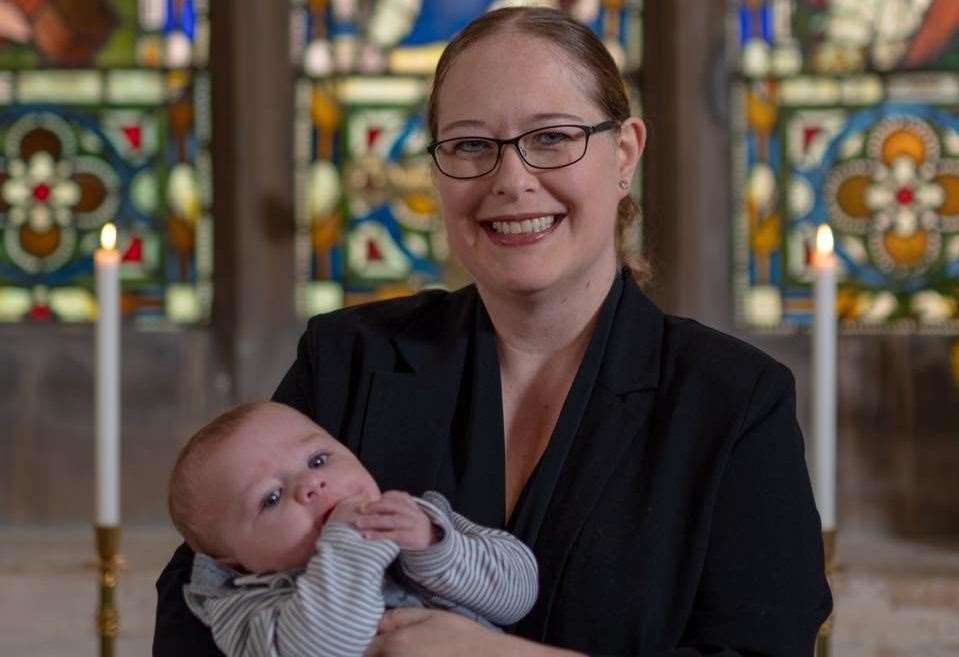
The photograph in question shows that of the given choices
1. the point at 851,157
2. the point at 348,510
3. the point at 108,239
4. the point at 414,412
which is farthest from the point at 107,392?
the point at 851,157

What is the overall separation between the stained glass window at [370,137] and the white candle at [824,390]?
2418 mm

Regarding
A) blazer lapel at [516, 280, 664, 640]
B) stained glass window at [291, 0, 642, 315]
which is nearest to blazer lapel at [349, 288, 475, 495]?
blazer lapel at [516, 280, 664, 640]

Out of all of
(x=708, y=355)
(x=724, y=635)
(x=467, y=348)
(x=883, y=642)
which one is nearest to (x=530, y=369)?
(x=467, y=348)

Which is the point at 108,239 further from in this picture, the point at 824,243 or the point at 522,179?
the point at 824,243

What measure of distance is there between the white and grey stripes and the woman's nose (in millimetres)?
63

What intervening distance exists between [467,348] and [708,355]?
33 centimetres

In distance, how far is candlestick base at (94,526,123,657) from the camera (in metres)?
2.36

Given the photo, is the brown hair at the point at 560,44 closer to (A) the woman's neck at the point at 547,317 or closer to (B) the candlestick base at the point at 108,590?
(A) the woman's neck at the point at 547,317

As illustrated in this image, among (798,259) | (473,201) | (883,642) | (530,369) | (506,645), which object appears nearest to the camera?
(506,645)

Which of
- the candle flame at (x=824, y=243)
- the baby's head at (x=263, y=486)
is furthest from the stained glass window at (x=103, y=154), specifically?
the baby's head at (x=263, y=486)

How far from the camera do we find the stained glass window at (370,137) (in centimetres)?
477

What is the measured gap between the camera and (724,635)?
6.07 ft

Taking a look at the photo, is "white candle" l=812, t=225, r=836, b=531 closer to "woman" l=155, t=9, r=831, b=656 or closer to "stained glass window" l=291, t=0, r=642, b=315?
"woman" l=155, t=9, r=831, b=656

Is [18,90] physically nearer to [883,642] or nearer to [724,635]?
[883,642]
